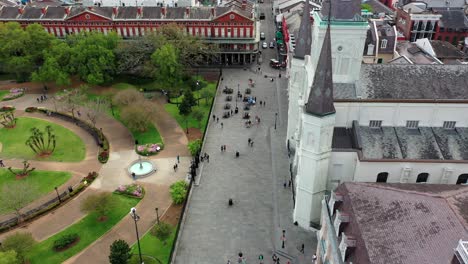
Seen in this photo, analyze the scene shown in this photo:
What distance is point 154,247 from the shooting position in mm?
41500

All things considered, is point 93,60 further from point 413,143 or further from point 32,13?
point 413,143

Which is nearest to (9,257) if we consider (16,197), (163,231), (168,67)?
(16,197)

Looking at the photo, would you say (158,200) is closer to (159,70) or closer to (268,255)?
(268,255)

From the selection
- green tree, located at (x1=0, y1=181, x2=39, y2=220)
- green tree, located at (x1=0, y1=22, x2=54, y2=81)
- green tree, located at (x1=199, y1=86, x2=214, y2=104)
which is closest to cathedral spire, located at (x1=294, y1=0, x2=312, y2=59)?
green tree, located at (x1=199, y1=86, x2=214, y2=104)

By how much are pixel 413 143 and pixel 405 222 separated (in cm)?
1664

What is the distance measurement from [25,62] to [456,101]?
71351mm

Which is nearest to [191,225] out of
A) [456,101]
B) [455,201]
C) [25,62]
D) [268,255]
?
[268,255]

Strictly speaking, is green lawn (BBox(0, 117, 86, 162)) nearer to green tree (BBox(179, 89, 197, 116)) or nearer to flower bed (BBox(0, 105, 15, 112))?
flower bed (BBox(0, 105, 15, 112))

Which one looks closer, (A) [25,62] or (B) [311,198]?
(B) [311,198]

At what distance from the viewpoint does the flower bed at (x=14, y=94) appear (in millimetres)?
73669

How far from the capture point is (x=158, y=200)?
48.2m

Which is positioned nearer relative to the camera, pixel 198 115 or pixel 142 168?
pixel 142 168

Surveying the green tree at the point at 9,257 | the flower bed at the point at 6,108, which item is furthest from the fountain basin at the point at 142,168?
the flower bed at the point at 6,108

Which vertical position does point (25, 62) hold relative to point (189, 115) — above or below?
above
